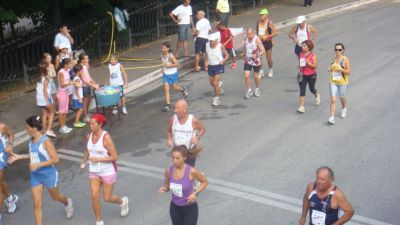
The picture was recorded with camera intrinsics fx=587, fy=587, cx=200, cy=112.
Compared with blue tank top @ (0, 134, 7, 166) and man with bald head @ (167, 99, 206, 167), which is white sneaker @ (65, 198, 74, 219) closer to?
blue tank top @ (0, 134, 7, 166)

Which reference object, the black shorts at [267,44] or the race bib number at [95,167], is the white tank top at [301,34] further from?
the race bib number at [95,167]

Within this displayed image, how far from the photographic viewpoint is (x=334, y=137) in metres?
11.1

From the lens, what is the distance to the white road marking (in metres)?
8.41

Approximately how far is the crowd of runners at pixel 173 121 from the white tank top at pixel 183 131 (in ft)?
0.05

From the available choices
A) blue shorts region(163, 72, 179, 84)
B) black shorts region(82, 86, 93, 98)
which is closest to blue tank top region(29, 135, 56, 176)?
black shorts region(82, 86, 93, 98)

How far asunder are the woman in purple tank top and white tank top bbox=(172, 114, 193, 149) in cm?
145

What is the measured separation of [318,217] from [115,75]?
25.1 feet

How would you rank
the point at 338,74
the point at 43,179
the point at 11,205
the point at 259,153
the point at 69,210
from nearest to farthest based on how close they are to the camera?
1. the point at 43,179
2. the point at 69,210
3. the point at 11,205
4. the point at 259,153
5. the point at 338,74

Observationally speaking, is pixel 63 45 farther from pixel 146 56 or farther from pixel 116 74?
pixel 146 56

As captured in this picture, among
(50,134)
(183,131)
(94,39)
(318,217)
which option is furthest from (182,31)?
(318,217)

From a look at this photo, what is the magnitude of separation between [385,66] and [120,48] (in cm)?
826

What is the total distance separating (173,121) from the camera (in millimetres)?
8422

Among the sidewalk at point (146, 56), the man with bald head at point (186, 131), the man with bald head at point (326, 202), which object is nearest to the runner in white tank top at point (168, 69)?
the sidewalk at point (146, 56)

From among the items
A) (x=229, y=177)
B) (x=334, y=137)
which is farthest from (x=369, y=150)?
(x=229, y=177)
